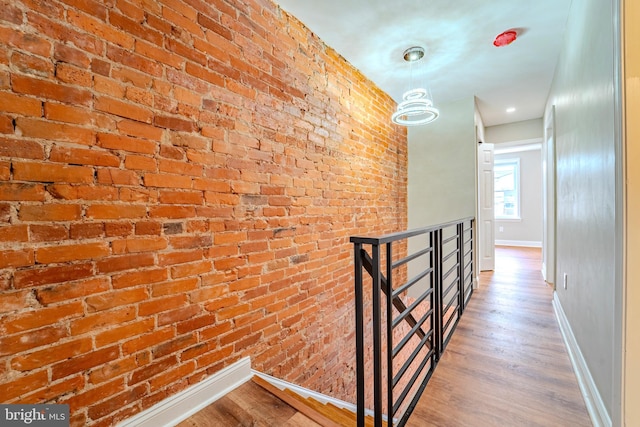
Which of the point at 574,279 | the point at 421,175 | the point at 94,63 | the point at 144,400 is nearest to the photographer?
the point at 94,63

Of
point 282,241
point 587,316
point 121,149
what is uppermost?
point 121,149

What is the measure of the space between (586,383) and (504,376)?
0.40m

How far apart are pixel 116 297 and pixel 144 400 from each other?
52 cm

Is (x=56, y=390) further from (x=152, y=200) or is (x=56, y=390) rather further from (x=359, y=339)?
(x=359, y=339)

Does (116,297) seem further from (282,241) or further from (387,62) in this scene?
(387,62)

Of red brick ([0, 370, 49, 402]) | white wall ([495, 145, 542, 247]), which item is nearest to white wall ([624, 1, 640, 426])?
red brick ([0, 370, 49, 402])

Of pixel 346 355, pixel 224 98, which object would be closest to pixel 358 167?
pixel 224 98

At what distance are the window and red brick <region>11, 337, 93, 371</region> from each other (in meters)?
7.97

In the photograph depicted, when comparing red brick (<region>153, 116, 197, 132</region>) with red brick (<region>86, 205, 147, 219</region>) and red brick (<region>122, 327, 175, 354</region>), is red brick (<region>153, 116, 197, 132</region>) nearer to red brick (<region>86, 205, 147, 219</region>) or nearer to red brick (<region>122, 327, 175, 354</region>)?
red brick (<region>86, 205, 147, 219</region>)

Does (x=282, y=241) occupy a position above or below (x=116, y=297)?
above

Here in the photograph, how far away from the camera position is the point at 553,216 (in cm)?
314

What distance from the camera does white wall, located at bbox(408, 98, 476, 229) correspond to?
3.57 m

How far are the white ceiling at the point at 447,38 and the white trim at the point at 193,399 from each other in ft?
8.32

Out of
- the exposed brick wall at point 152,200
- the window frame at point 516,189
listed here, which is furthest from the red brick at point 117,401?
the window frame at point 516,189
